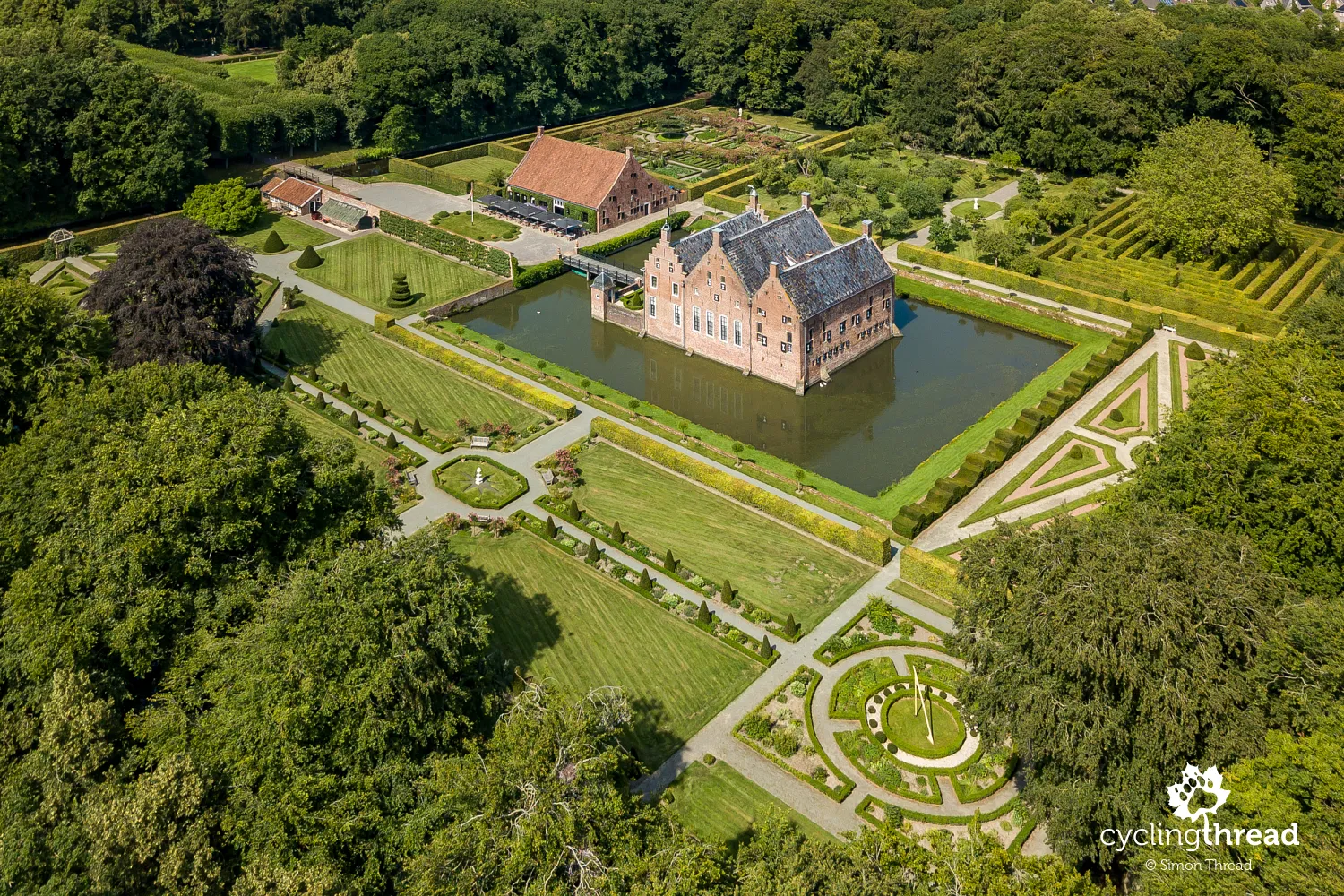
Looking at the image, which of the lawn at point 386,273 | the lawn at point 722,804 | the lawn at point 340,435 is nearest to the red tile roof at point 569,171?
the lawn at point 386,273

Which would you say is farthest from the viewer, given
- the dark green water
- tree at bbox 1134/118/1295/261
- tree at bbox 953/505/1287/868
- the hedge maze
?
tree at bbox 1134/118/1295/261

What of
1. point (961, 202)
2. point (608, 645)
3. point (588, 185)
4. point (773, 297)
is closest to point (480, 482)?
point (608, 645)

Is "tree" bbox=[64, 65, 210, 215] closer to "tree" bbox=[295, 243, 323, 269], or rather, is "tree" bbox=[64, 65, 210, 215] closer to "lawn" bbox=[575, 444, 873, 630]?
"tree" bbox=[295, 243, 323, 269]

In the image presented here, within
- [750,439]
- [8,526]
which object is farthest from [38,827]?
[750,439]

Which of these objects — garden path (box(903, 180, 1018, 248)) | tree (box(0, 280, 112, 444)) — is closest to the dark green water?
garden path (box(903, 180, 1018, 248))

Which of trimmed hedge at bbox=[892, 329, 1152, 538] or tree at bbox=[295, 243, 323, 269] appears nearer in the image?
trimmed hedge at bbox=[892, 329, 1152, 538]

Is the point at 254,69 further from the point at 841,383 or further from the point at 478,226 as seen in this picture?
the point at 841,383

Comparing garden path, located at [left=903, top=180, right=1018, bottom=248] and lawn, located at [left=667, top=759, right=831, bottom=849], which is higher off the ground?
garden path, located at [left=903, top=180, right=1018, bottom=248]

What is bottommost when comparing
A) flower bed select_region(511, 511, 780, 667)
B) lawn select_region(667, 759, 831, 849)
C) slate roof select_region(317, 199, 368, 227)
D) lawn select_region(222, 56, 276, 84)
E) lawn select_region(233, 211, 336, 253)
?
lawn select_region(667, 759, 831, 849)

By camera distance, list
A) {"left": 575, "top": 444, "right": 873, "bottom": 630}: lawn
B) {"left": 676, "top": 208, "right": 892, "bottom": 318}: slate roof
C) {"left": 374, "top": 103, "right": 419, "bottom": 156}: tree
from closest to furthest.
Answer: {"left": 575, "top": 444, "right": 873, "bottom": 630}: lawn
{"left": 676, "top": 208, "right": 892, "bottom": 318}: slate roof
{"left": 374, "top": 103, "right": 419, "bottom": 156}: tree
